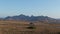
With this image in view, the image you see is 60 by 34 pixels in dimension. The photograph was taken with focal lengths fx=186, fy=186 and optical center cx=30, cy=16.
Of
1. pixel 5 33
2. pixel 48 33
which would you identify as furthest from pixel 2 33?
pixel 48 33

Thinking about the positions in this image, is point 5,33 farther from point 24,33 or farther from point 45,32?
point 45,32

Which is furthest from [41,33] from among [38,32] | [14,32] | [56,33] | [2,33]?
[2,33]

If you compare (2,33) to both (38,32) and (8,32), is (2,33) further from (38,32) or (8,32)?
(38,32)

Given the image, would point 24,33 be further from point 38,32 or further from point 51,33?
point 51,33

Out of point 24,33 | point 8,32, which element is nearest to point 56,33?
point 24,33

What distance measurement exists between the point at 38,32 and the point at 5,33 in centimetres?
477

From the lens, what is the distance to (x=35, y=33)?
26.5 meters

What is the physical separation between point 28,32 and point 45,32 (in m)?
2.49

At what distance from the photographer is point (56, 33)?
27.0 metres

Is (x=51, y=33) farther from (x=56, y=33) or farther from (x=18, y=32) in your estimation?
(x=18, y=32)

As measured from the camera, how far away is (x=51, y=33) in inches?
1061

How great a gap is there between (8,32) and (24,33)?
2.32 metres

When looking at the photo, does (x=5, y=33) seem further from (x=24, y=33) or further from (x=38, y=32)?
(x=38, y=32)

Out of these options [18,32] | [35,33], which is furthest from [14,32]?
[35,33]
